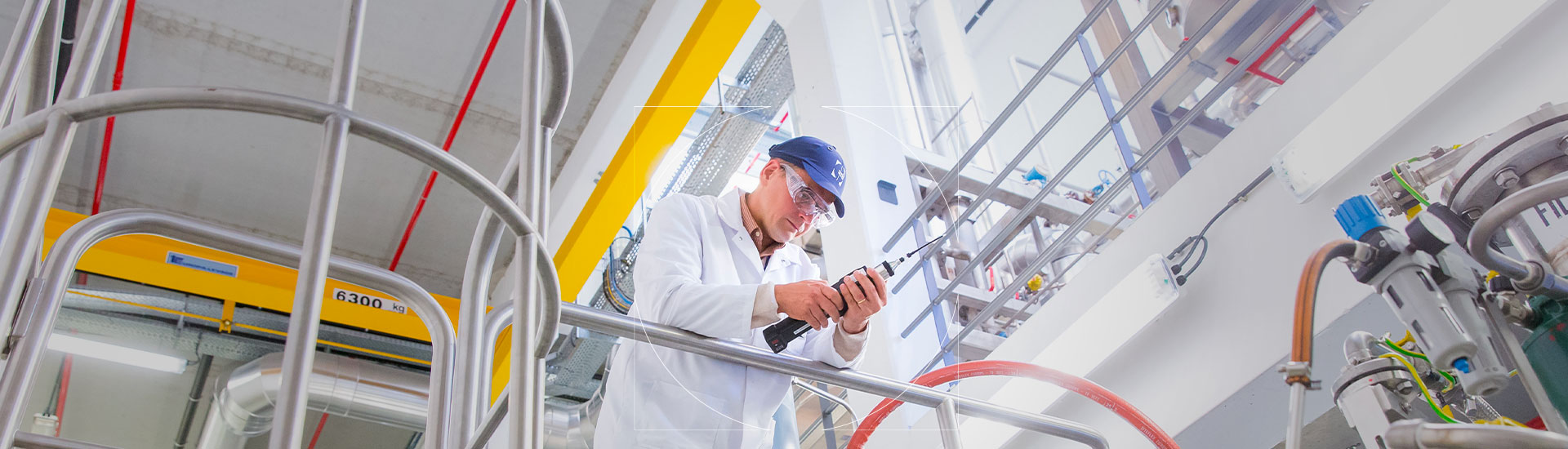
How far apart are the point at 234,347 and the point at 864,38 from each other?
365 cm

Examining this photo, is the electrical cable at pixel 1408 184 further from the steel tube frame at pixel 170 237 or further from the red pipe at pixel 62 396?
the red pipe at pixel 62 396

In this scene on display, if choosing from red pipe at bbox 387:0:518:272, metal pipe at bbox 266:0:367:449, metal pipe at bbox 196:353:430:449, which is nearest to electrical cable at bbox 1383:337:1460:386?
metal pipe at bbox 266:0:367:449

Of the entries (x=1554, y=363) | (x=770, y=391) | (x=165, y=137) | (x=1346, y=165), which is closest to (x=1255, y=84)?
(x=1346, y=165)

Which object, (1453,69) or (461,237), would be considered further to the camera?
(461,237)

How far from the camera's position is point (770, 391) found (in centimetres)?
161

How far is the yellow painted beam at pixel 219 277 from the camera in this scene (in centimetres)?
391

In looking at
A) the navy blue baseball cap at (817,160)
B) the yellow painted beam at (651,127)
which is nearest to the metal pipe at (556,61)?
the navy blue baseball cap at (817,160)

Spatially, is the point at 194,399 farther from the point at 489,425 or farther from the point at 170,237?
the point at 489,425

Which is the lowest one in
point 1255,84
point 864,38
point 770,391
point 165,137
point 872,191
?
point 770,391

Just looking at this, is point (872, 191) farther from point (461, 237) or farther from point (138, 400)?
point (138, 400)

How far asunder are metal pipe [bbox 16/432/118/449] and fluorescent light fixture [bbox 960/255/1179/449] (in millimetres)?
1728

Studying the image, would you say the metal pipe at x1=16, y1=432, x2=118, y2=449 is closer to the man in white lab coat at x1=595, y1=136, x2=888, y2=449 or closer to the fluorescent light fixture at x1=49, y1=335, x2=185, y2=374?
the man in white lab coat at x1=595, y1=136, x2=888, y2=449

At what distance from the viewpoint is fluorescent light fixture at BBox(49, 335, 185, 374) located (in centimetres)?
420

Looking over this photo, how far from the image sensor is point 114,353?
4.36 meters
